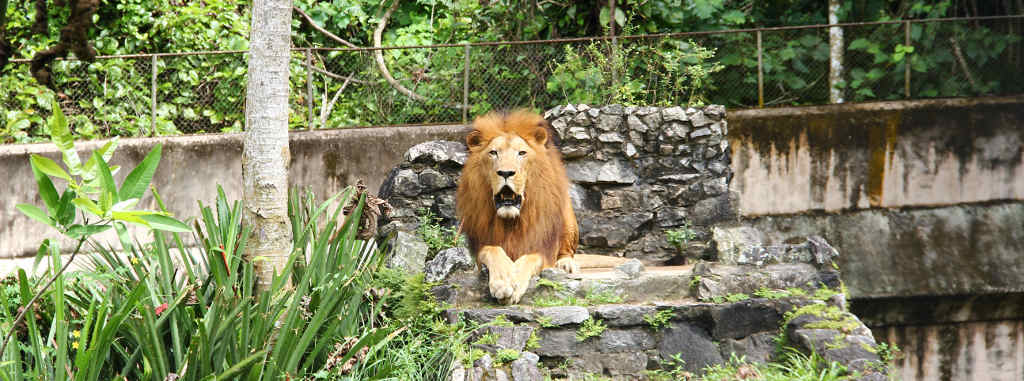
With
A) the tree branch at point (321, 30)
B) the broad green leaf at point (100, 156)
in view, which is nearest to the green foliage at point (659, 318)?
the broad green leaf at point (100, 156)

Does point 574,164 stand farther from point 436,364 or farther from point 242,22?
point 242,22

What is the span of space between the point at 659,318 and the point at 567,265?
82cm

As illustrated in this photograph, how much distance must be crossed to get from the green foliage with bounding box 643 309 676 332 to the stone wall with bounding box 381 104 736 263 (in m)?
1.62

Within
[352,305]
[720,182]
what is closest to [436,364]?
[352,305]

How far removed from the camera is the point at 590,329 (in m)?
5.26

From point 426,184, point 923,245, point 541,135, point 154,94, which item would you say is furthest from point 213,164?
point 923,245

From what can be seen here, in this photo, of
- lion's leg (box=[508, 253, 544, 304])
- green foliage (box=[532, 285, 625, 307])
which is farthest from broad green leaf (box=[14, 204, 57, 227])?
green foliage (box=[532, 285, 625, 307])

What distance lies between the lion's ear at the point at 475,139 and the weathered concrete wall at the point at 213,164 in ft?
9.88

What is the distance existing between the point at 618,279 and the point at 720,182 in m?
1.83

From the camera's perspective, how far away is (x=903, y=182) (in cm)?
849

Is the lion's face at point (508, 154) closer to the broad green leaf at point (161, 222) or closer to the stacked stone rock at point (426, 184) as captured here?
the stacked stone rock at point (426, 184)

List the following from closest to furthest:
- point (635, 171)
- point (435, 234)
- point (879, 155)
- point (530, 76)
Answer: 1. point (435, 234)
2. point (635, 171)
3. point (879, 155)
4. point (530, 76)

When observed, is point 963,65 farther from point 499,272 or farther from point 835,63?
point 499,272

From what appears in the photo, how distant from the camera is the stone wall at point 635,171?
22.9ft
